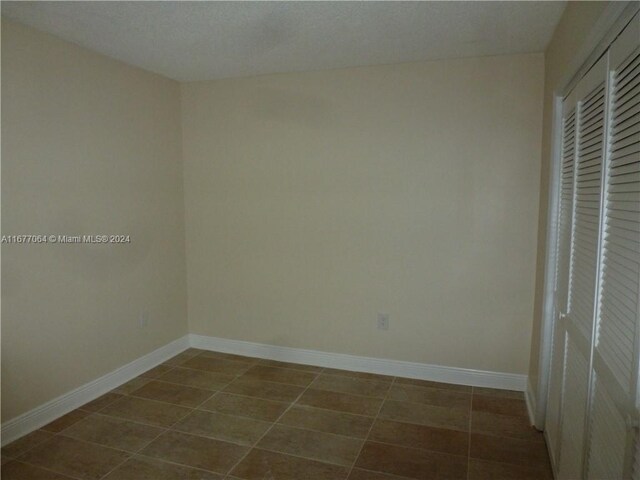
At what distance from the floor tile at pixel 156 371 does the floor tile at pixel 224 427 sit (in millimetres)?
742

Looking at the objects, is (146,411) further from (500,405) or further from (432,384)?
(500,405)

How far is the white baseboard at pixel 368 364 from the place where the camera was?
3177 millimetres

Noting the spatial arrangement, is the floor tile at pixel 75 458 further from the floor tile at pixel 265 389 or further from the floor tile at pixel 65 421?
the floor tile at pixel 265 389

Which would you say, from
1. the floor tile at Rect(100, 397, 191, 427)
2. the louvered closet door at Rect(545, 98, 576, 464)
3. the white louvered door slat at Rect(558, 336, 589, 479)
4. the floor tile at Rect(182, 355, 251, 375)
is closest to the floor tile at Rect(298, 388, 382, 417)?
the floor tile at Rect(182, 355, 251, 375)

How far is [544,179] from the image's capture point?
9.06 ft

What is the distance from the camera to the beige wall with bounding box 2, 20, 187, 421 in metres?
2.48

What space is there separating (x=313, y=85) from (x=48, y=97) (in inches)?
70.2

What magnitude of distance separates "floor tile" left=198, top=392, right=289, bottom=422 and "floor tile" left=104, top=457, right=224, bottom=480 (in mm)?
584

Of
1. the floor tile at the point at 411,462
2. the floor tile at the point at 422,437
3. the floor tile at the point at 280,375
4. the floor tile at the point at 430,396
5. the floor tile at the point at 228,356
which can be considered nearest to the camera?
the floor tile at the point at 411,462

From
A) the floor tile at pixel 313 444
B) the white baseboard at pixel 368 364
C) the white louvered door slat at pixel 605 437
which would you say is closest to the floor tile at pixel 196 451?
the floor tile at pixel 313 444

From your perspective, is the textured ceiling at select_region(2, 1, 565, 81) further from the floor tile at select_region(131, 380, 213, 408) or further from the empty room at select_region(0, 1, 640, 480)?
the floor tile at select_region(131, 380, 213, 408)

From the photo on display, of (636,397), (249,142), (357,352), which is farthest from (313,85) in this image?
(636,397)

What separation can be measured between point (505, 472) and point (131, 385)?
2.55 metres

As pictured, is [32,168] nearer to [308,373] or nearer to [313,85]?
[313,85]
